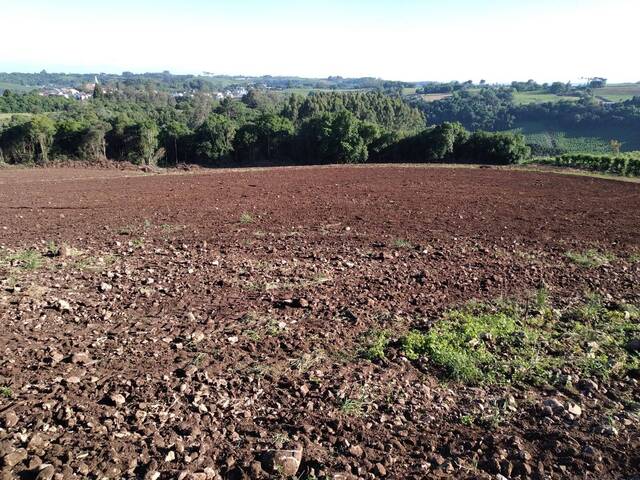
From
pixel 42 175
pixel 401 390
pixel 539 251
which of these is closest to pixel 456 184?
pixel 539 251

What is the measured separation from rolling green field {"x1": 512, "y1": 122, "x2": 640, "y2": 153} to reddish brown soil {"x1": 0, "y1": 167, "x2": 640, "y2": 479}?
8110 cm

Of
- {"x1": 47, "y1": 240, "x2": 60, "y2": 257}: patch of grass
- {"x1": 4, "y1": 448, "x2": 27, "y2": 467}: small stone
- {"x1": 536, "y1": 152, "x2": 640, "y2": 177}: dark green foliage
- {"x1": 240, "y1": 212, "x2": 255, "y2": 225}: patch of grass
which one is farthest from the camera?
{"x1": 536, "y1": 152, "x2": 640, "y2": 177}: dark green foliage

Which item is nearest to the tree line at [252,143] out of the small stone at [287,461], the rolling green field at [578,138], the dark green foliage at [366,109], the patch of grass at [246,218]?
the dark green foliage at [366,109]

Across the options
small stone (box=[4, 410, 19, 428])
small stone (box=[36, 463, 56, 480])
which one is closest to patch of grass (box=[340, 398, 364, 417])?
small stone (box=[36, 463, 56, 480])

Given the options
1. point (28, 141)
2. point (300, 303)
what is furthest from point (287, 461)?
point (28, 141)

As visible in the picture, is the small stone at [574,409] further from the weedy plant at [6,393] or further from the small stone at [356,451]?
the weedy plant at [6,393]

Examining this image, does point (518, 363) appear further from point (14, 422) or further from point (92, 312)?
point (92, 312)

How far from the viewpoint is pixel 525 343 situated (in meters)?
6.68

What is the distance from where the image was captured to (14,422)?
440 centimetres

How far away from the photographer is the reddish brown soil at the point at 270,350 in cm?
428

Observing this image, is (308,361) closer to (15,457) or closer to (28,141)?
(15,457)

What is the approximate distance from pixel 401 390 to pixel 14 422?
4.37 metres

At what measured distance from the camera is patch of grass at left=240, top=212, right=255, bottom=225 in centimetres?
1488

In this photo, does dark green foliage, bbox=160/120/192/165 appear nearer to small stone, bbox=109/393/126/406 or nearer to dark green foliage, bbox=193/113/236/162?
dark green foliage, bbox=193/113/236/162
